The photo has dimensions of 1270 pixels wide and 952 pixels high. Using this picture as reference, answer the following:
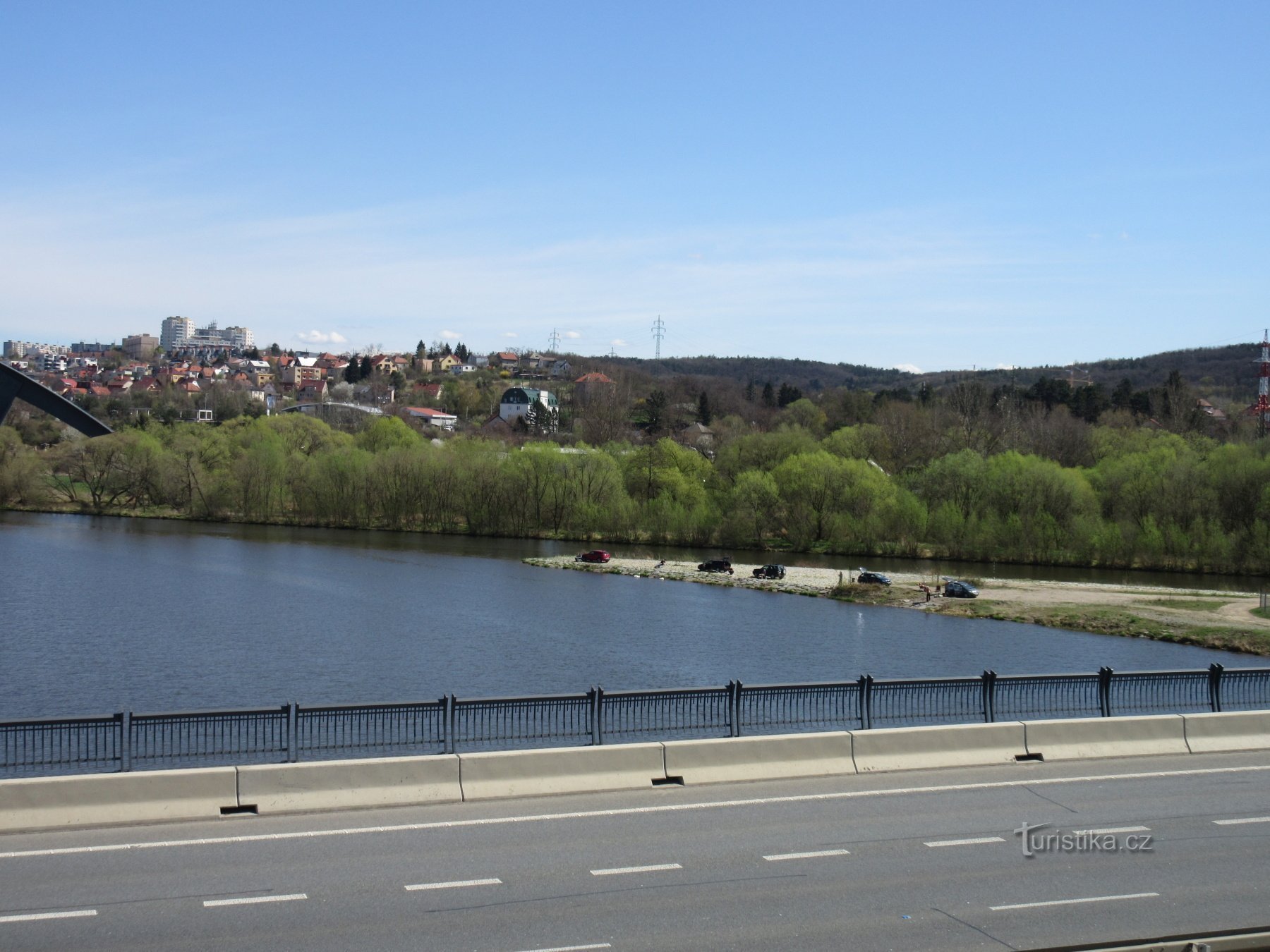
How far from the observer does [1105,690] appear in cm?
2091

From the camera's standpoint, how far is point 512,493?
10612 centimetres

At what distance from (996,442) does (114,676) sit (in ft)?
330

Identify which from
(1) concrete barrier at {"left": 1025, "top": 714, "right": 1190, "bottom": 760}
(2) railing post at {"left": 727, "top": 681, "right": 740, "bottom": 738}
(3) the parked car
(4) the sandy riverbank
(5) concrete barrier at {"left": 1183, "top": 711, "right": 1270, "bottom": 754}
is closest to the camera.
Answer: (1) concrete barrier at {"left": 1025, "top": 714, "right": 1190, "bottom": 760}

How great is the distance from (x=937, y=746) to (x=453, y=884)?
8.80 meters

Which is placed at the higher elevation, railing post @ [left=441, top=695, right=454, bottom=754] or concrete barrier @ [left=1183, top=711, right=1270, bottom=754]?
railing post @ [left=441, top=695, right=454, bottom=754]

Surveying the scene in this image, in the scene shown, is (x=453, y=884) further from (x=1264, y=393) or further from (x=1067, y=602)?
(x=1264, y=393)

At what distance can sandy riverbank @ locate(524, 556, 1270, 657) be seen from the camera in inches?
2094

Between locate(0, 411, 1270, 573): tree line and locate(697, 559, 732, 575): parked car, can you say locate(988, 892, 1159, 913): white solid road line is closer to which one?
locate(697, 559, 732, 575): parked car

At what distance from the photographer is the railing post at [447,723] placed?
16625mm

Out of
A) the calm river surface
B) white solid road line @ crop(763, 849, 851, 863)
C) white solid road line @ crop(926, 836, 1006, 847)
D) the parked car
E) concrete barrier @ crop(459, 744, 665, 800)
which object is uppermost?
concrete barrier @ crop(459, 744, 665, 800)

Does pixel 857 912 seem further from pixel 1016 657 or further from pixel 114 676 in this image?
pixel 1016 657

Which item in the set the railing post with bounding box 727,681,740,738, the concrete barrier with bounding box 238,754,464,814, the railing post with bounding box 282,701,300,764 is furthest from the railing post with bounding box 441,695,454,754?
the railing post with bounding box 727,681,740,738

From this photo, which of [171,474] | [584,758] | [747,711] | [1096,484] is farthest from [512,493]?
[584,758]

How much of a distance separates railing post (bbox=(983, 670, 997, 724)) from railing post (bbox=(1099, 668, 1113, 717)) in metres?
2.06
